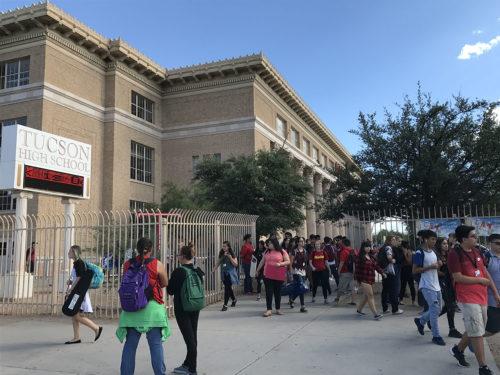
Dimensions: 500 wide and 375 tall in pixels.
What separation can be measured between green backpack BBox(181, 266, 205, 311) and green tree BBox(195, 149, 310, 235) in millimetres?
12257

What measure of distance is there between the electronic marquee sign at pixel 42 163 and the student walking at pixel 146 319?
359 inches

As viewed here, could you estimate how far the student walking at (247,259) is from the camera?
529 inches

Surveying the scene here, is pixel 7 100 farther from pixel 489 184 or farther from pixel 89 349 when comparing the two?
pixel 489 184

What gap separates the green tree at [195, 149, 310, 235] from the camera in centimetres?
1819

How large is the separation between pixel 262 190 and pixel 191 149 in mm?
14791

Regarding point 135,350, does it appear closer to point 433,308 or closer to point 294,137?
point 433,308

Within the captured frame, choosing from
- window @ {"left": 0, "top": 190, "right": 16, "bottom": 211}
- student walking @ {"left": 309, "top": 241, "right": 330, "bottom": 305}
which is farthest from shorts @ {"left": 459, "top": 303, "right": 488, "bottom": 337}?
window @ {"left": 0, "top": 190, "right": 16, "bottom": 211}

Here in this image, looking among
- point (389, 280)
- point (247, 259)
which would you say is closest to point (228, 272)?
point (247, 259)

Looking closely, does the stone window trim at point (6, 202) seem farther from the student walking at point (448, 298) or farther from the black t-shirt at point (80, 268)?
the student walking at point (448, 298)

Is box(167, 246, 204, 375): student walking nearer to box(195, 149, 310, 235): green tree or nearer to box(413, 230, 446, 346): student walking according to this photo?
box(413, 230, 446, 346): student walking

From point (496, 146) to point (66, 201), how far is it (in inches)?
558

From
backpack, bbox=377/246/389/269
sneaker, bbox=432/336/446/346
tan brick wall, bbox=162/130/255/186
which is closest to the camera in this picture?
sneaker, bbox=432/336/446/346

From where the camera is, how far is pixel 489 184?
16.0 metres

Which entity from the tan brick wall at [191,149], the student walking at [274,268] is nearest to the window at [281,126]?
the tan brick wall at [191,149]
